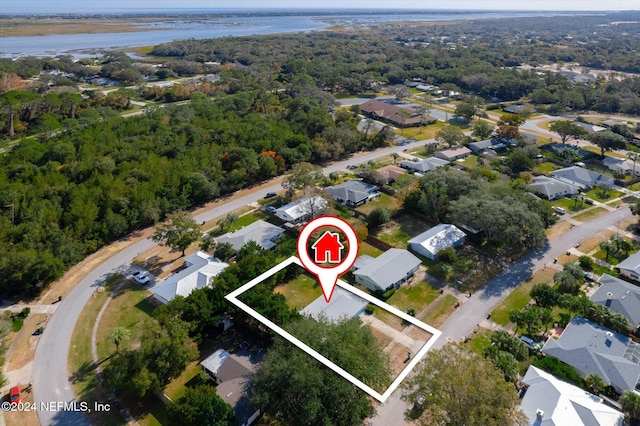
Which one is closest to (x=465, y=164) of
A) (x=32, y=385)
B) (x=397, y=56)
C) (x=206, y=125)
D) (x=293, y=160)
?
(x=293, y=160)

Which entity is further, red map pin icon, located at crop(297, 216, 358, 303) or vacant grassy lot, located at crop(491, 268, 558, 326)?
vacant grassy lot, located at crop(491, 268, 558, 326)

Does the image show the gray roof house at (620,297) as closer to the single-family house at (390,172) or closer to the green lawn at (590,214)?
the green lawn at (590,214)

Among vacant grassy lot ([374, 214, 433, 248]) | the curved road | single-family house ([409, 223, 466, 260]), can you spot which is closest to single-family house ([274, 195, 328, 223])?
vacant grassy lot ([374, 214, 433, 248])

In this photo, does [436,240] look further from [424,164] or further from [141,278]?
[141,278]

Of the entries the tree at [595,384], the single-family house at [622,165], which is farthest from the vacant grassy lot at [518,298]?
the single-family house at [622,165]

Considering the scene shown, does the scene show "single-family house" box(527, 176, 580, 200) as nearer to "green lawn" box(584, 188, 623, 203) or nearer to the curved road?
"green lawn" box(584, 188, 623, 203)

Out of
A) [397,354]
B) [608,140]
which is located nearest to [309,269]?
[397,354]

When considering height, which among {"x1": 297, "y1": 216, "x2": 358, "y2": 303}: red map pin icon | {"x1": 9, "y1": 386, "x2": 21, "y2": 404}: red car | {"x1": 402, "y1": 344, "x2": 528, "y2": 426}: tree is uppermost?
{"x1": 297, "y1": 216, "x2": 358, "y2": 303}: red map pin icon
